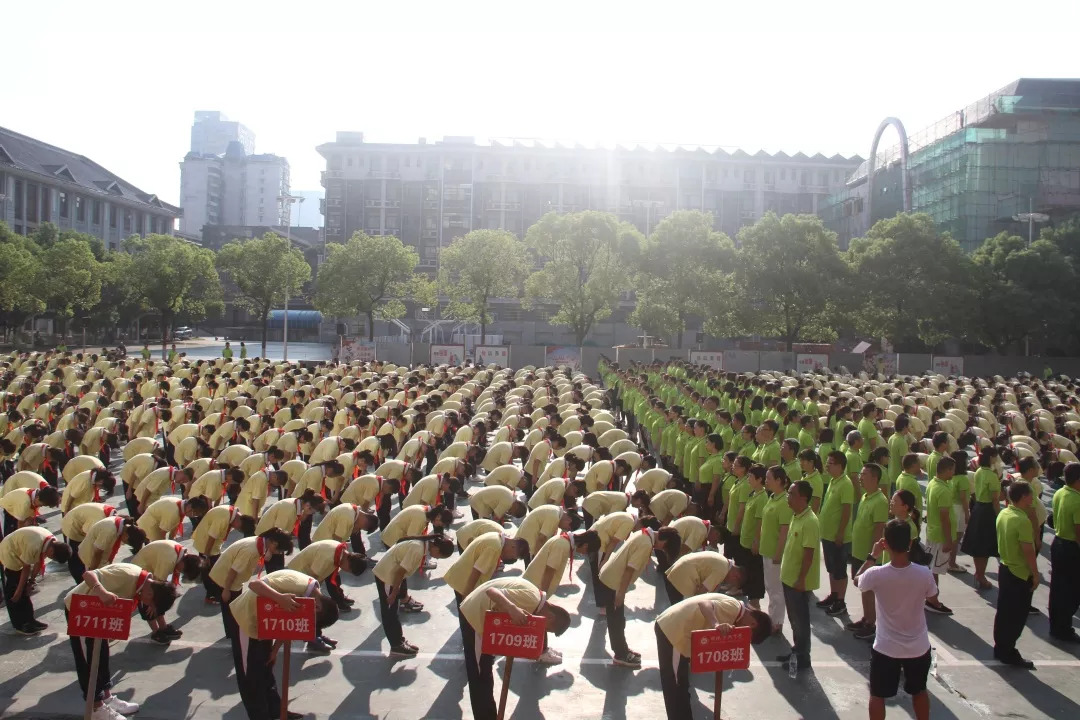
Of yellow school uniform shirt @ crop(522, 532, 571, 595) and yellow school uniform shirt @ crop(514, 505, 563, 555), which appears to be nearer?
yellow school uniform shirt @ crop(522, 532, 571, 595)

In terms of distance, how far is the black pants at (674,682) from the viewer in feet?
17.1

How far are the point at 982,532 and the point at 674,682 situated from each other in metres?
5.06

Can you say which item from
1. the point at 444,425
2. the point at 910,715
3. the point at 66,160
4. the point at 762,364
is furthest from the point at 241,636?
the point at 66,160

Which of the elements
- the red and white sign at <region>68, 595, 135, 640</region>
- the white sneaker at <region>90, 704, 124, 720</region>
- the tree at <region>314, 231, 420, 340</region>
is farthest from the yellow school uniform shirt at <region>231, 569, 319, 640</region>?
the tree at <region>314, 231, 420, 340</region>

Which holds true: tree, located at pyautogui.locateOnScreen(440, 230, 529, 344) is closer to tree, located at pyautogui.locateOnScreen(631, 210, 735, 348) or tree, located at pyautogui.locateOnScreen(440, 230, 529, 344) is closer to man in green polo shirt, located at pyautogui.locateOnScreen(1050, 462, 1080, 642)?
tree, located at pyautogui.locateOnScreen(631, 210, 735, 348)

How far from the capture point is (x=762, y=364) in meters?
34.6

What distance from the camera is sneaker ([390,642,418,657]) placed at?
6961 millimetres

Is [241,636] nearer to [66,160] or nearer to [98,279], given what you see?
[98,279]

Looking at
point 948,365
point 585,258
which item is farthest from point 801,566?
point 585,258

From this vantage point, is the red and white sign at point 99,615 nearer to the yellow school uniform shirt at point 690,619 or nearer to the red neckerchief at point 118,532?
the red neckerchief at point 118,532

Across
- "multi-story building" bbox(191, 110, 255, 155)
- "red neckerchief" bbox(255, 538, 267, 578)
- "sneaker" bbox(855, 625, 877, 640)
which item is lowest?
"sneaker" bbox(855, 625, 877, 640)

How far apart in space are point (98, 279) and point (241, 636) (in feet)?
151

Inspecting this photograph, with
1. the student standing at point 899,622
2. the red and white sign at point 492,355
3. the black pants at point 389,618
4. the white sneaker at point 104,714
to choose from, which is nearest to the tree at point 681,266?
the red and white sign at point 492,355

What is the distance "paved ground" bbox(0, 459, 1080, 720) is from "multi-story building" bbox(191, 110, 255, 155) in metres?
165
